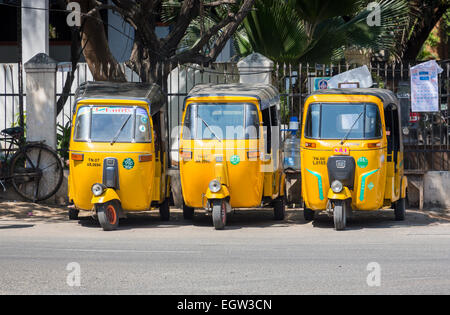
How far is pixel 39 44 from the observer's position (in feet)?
62.4

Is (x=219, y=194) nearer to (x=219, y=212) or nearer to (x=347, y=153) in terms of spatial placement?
(x=219, y=212)

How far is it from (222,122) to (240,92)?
58 cm

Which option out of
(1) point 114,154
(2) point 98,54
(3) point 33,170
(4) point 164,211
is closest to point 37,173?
(3) point 33,170

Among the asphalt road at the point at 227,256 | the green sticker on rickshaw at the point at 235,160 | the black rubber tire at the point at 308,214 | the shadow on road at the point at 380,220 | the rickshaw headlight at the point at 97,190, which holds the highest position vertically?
the green sticker on rickshaw at the point at 235,160

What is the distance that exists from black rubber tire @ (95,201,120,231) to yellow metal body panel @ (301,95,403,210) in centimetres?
302

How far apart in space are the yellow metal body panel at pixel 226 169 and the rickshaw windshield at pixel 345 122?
910 millimetres

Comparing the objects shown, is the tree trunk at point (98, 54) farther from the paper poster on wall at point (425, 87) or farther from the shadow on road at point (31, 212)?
the paper poster on wall at point (425, 87)

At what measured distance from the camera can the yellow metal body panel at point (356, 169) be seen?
1235cm

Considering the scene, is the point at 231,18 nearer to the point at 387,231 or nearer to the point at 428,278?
the point at 387,231

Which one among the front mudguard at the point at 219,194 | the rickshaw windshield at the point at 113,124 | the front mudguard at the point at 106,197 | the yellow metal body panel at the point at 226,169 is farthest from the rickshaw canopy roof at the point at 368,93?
the front mudguard at the point at 106,197

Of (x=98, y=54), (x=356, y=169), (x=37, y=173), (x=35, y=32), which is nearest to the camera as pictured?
(x=356, y=169)

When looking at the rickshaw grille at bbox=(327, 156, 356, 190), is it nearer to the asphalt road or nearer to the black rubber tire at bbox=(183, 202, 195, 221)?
the asphalt road

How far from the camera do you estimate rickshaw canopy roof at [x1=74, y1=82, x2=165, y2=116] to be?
1295cm

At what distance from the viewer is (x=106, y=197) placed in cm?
1226
